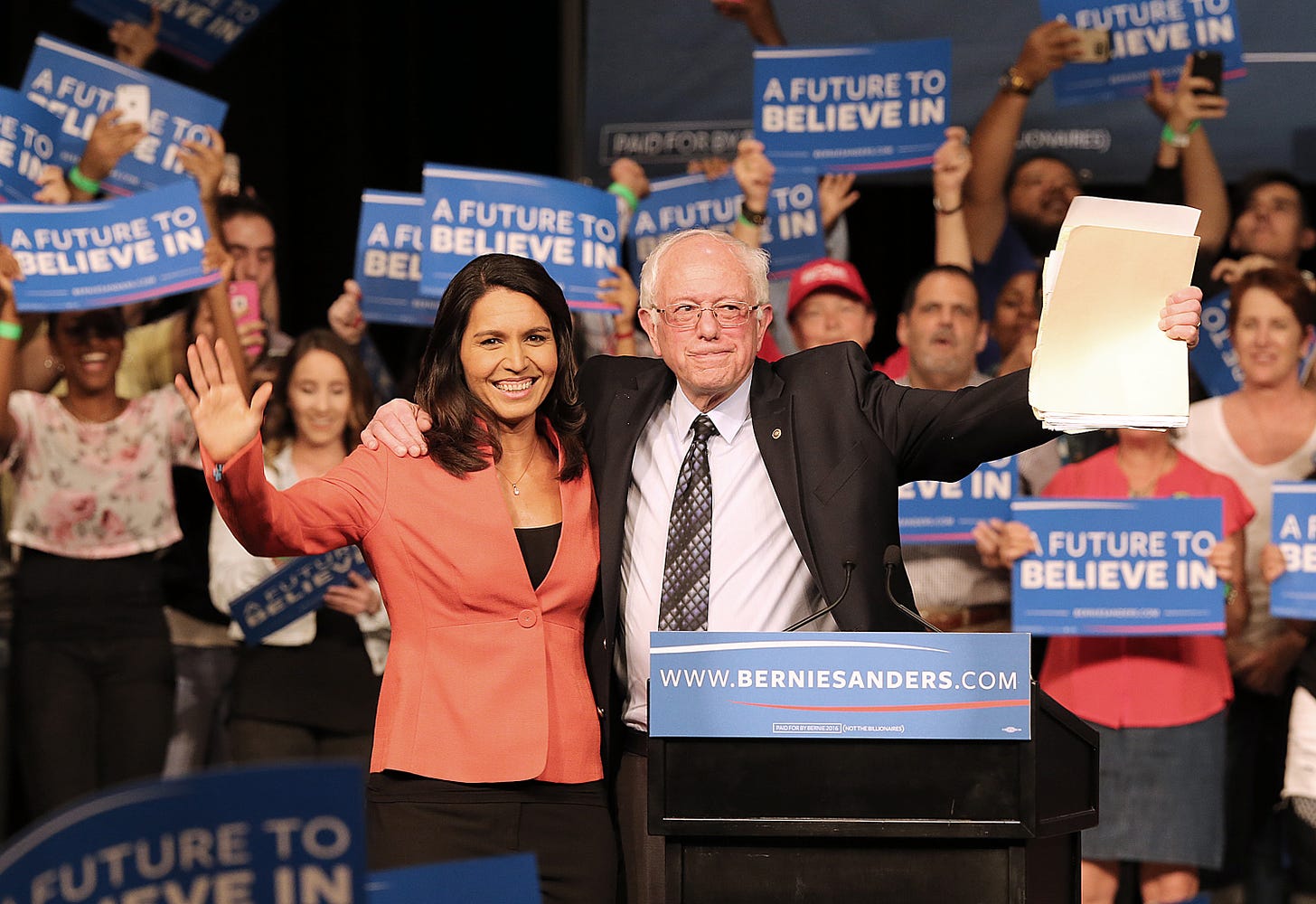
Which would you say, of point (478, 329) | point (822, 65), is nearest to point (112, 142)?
point (822, 65)

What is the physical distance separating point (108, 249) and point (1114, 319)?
10.8 ft

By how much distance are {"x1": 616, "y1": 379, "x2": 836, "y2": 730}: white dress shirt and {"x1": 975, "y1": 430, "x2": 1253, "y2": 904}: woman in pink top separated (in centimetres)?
185

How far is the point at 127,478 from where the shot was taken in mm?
4754

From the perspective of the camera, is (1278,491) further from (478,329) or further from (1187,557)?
(478,329)

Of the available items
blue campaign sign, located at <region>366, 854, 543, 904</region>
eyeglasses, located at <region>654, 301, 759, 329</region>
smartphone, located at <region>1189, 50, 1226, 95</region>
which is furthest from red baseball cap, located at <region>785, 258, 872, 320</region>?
blue campaign sign, located at <region>366, 854, 543, 904</region>

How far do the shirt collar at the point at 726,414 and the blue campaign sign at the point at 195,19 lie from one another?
129 inches

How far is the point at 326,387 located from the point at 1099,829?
2576mm

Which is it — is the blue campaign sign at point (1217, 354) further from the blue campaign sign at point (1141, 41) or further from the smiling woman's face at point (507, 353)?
the smiling woman's face at point (507, 353)

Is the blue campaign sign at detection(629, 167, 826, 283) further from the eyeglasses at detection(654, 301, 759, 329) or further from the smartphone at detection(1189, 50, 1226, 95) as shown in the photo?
the eyeglasses at detection(654, 301, 759, 329)

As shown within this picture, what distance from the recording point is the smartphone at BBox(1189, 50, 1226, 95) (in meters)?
5.11

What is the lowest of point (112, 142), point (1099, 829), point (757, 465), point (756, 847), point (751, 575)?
point (1099, 829)

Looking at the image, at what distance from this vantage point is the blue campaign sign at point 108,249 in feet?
15.0

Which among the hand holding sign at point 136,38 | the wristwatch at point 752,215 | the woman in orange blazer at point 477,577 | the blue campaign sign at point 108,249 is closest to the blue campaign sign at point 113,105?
the hand holding sign at point 136,38

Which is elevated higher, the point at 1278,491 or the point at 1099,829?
the point at 1278,491
